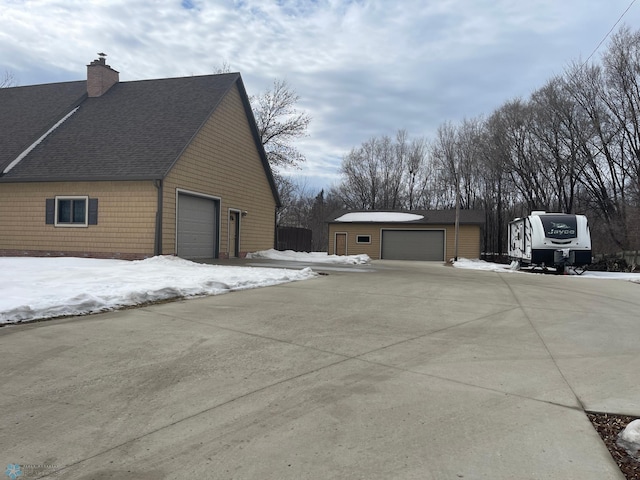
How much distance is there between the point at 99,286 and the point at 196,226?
31.5 ft

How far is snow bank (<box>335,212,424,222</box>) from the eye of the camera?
1334 inches

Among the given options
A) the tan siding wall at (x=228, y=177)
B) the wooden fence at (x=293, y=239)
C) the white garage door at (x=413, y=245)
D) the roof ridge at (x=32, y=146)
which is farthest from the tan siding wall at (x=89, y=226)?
the white garage door at (x=413, y=245)

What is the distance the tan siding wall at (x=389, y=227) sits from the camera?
106 ft

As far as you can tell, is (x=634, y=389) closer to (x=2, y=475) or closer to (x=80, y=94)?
(x=2, y=475)

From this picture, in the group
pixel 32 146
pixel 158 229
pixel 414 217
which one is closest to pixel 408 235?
pixel 414 217

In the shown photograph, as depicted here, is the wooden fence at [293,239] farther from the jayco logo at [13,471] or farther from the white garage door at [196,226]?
the jayco logo at [13,471]

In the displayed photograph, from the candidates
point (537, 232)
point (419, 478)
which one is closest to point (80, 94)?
point (537, 232)

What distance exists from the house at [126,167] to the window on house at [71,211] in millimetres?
36

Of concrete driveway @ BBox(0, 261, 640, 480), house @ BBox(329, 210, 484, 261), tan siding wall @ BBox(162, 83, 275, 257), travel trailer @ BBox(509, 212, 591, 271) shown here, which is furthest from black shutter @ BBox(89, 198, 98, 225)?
house @ BBox(329, 210, 484, 261)

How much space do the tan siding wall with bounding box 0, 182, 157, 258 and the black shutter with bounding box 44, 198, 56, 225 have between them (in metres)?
0.15

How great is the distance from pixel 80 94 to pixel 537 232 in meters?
20.8

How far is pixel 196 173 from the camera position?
690 inches

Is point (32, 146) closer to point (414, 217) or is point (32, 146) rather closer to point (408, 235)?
point (408, 235)

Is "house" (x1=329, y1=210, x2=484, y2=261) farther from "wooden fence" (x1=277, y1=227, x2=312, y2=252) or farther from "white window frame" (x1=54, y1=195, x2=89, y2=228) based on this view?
"white window frame" (x1=54, y1=195, x2=89, y2=228)
